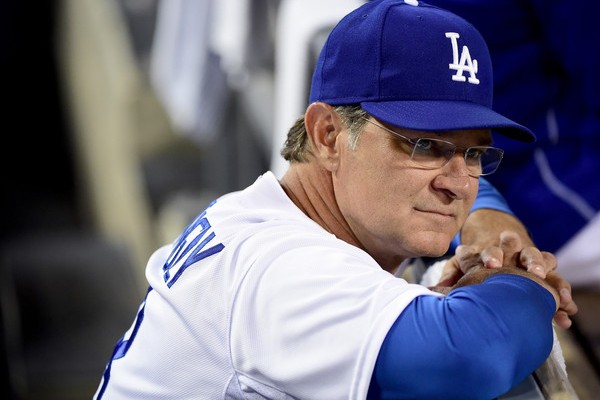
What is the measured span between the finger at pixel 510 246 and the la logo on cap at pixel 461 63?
0.24 meters

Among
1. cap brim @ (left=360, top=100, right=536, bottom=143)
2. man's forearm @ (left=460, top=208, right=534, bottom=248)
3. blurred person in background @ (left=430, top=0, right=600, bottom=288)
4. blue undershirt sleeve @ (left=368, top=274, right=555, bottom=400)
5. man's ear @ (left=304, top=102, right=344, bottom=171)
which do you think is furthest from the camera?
blurred person in background @ (left=430, top=0, right=600, bottom=288)

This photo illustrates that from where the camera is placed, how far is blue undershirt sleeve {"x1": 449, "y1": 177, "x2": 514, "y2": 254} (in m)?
1.50

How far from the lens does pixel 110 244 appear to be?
502 cm

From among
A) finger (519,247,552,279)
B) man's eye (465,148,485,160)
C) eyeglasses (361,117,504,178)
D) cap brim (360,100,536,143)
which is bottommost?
finger (519,247,552,279)

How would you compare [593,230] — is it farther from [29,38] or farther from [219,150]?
[29,38]

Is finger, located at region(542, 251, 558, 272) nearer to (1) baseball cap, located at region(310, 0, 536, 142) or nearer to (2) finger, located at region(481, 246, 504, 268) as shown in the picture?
(2) finger, located at region(481, 246, 504, 268)

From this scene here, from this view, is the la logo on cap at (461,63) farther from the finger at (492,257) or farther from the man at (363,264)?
the finger at (492,257)

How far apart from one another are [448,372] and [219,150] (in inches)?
123

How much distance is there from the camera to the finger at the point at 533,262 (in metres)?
1.22

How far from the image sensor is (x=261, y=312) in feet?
3.49

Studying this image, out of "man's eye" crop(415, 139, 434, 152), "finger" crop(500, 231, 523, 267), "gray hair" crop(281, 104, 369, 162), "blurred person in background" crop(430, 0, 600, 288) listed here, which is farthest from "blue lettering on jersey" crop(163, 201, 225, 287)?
"blurred person in background" crop(430, 0, 600, 288)

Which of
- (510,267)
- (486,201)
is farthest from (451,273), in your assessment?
(486,201)

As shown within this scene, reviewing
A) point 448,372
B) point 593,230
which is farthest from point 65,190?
point 448,372

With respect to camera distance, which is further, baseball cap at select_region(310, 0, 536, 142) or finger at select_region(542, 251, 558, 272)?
finger at select_region(542, 251, 558, 272)
